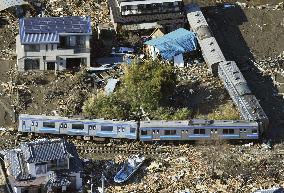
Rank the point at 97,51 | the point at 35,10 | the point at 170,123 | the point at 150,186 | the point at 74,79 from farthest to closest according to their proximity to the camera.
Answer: the point at 35,10, the point at 97,51, the point at 74,79, the point at 170,123, the point at 150,186

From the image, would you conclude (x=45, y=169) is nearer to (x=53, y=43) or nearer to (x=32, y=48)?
(x=53, y=43)

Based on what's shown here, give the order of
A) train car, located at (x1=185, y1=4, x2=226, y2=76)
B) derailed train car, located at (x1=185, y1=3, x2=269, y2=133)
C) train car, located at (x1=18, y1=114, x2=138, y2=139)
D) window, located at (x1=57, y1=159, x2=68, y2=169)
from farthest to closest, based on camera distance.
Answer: train car, located at (x1=185, y1=4, x2=226, y2=76), derailed train car, located at (x1=185, y1=3, x2=269, y2=133), train car, located at (x1=18, y1=114, x2=138, y2=139), window, located at (x1=57, y1=159, x2=68, y2=169)

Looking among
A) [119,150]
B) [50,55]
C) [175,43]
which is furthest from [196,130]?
[50,55]

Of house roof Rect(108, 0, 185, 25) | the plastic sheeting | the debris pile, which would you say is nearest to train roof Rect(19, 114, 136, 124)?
house roof Rect(108, 0, 185, 25)

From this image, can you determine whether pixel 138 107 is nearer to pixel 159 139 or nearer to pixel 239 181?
pixel 159 139

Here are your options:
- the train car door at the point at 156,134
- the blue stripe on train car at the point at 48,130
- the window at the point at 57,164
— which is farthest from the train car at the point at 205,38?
the window at the point at 57,164

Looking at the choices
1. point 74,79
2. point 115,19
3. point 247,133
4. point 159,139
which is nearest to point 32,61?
point 74,79

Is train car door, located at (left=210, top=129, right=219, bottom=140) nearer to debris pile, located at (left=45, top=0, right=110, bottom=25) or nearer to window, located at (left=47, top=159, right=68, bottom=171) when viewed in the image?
window, located at (left=47, top=159, right=68, bottom=171)

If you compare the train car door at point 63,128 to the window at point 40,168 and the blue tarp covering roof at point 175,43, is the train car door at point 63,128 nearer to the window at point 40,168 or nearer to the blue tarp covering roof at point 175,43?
the window at point 40,168
